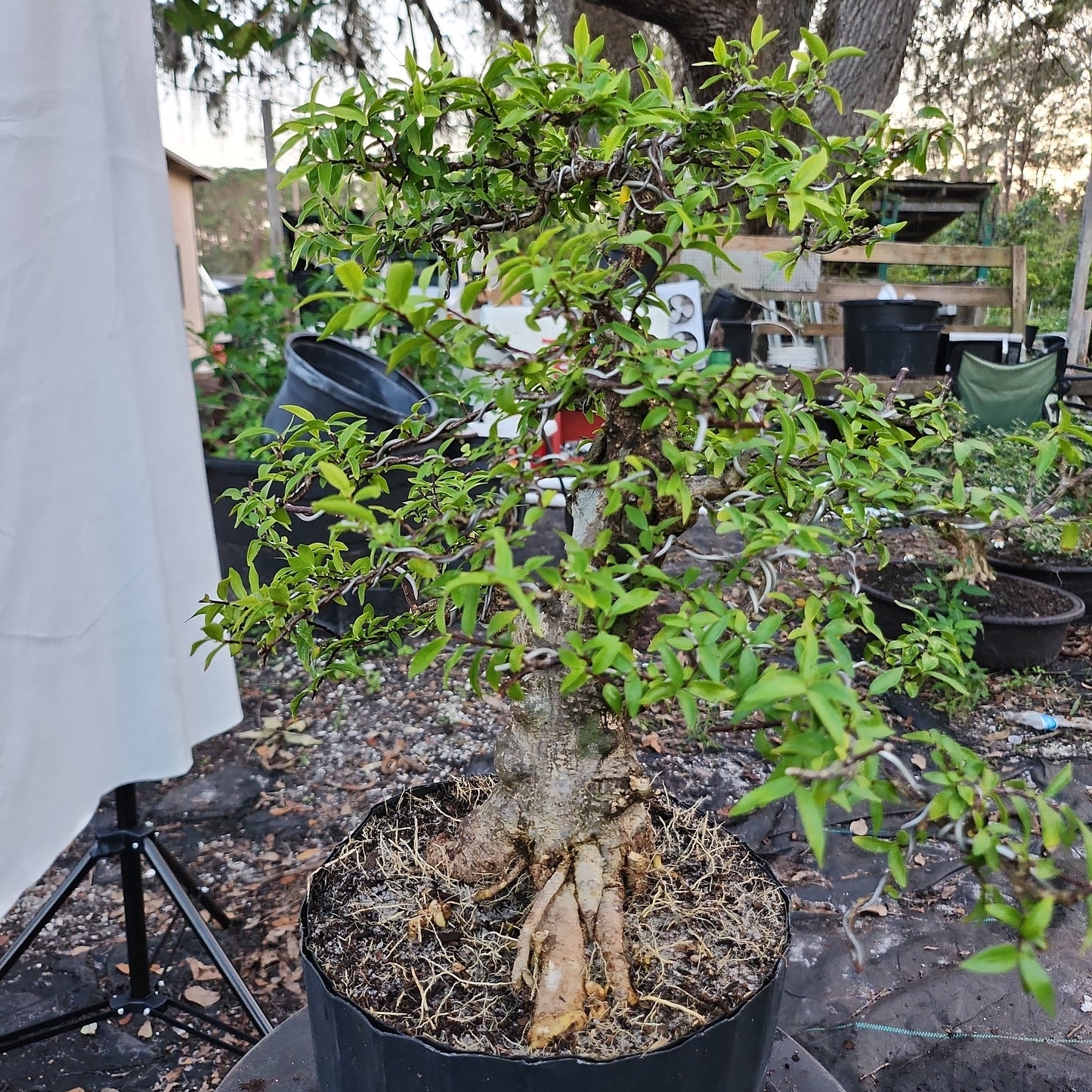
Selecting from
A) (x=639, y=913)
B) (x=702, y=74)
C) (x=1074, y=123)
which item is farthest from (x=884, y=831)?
(x=1074, y=123)

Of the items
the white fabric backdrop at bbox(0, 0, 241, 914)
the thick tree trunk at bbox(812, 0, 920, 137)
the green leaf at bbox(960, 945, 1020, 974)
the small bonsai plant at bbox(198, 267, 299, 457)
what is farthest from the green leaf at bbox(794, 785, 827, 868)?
the thick tree trunk at bbox(812, 0, 920, 137)

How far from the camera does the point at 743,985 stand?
96 cm

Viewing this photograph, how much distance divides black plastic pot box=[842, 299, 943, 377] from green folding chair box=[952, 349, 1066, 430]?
236mm

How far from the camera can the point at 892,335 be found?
183 inches

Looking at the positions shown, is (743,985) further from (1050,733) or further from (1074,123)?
(1074,123)

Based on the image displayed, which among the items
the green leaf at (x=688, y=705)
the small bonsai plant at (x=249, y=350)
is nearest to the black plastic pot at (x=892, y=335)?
the small bonsai plant at (x=249, y=350)

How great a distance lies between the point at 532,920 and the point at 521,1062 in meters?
0.21

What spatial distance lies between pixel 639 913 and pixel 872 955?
3.50 feet

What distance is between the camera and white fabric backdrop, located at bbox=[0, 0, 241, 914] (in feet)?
3.73

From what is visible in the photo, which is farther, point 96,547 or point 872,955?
point 872,955

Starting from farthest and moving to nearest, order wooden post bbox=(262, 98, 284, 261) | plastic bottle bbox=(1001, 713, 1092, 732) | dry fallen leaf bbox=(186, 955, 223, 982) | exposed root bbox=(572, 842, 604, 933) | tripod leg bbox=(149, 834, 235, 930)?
wooden post bbox=(262, 98, 284, 261) → plastic bottle bbox=(1001, 713, 1092, 732) → dry fallen leaf bbox=(186, 955, 223, 982) → tripod leg bbox=(149, 834, 235, 930) → exposed root bbox=(572, 842, 604, 933)

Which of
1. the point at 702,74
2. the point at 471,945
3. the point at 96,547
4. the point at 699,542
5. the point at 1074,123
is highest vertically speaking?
Result: the point at 1074,123

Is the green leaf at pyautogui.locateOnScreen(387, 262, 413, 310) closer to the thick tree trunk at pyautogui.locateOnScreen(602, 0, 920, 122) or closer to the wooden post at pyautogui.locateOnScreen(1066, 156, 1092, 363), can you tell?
the thick tree trunk at pyautogui.locateOnScreen(602, 0, 920, 122)

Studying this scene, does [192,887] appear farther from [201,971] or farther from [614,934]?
[614,934]
